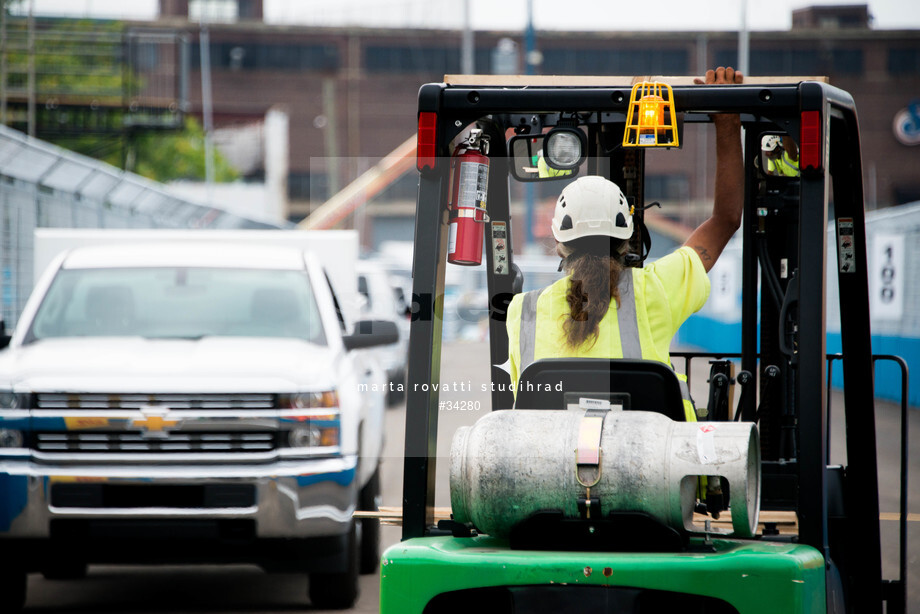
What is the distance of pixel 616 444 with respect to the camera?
3.63 m

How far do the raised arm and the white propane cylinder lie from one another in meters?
0.90

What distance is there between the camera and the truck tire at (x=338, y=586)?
24.3ft

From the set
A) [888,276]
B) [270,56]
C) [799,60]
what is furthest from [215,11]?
[888,276]

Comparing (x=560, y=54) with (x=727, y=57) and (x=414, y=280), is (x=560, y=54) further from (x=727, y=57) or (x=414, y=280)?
(x=414, y=280)

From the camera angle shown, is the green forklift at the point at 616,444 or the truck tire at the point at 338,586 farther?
the truck tire at the point at 338,586

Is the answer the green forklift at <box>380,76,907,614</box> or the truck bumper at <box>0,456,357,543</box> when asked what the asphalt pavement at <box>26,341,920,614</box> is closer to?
the truck bumper at <box>0,456,357,543</box>

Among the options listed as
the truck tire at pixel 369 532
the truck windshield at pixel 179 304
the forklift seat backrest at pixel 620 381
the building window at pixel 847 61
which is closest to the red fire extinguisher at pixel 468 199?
the forklift seat backrest at pixel 620 381

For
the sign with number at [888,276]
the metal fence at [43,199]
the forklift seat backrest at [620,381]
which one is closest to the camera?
the forklift seat backrest at [620,381]

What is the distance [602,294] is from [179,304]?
4663 millimetres

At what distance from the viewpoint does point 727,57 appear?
211 ft

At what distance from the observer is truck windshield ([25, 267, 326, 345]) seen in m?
8.07

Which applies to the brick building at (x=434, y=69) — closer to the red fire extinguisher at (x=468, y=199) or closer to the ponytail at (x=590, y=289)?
the red fire extinguisher at (x=468, y=199)

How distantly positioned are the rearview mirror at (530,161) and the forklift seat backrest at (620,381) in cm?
84

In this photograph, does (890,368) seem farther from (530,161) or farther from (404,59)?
(404,59)
